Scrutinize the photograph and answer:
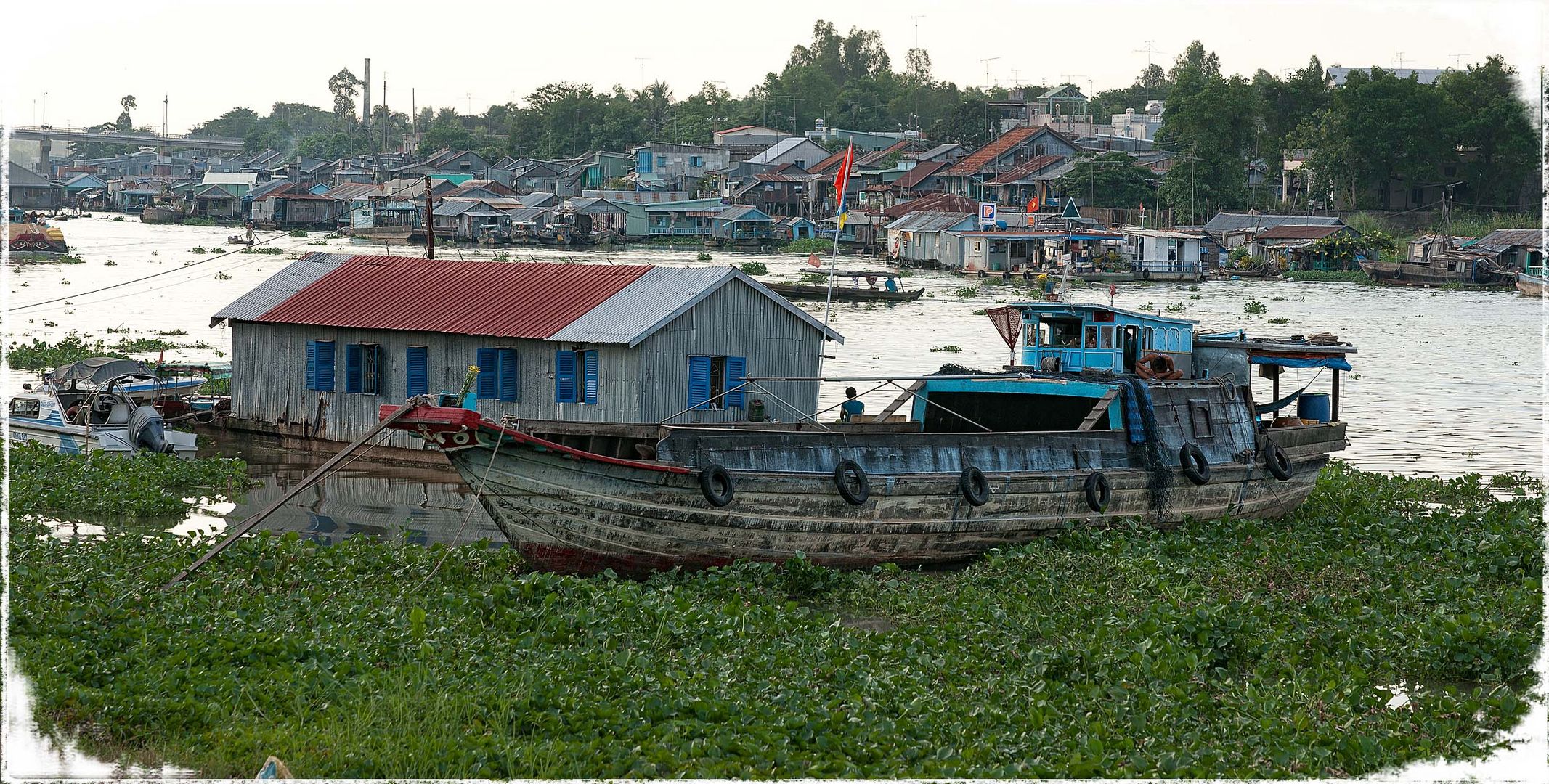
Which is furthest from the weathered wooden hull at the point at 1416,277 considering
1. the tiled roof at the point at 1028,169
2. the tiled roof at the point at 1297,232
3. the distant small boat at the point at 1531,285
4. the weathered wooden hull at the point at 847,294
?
the tiled roof at the point at 1028,169

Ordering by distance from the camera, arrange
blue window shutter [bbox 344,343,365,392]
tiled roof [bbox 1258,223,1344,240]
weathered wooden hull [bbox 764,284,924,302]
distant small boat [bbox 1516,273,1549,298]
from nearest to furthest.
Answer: blue window shutter [bbox 344,343,365,392] → weathered wooden hull [bbox 764,284,924,302] → distant small boat [bbox 1516,273,1549,298] → tiled roof [bbox 1258,223,1344,240]

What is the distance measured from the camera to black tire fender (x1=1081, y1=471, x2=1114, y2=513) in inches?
672

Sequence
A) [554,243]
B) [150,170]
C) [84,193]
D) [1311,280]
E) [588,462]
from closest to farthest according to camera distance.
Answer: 1. [588,462]
2. [1311,280]
3. [554,243]
4. [84,193]
5. [150,170]

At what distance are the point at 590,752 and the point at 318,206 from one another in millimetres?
109760

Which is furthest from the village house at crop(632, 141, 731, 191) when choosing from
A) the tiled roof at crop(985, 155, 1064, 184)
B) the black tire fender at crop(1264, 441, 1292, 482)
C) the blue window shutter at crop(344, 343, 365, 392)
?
the black tire fender at crop(1264, 441, 1292, 482)

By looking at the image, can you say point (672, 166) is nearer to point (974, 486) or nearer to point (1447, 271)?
point (1447, 271)

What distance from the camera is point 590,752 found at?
923 cm

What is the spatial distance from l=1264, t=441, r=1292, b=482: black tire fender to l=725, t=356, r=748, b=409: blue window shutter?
23.3ft

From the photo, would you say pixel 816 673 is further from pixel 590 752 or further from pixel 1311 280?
pixel 1311 280

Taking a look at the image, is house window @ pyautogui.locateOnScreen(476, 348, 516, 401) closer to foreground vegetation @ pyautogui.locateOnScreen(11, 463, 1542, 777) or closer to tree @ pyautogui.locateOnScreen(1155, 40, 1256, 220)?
foreground vegetation @ pyautogui.locateOnScreen(11, 463, 1542, 777)

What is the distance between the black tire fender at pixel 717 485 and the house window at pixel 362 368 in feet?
29.9

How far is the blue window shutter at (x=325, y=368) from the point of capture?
901 inches

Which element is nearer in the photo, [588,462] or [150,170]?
[588,462]

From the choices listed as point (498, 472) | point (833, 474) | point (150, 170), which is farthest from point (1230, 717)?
point (150, 170)
